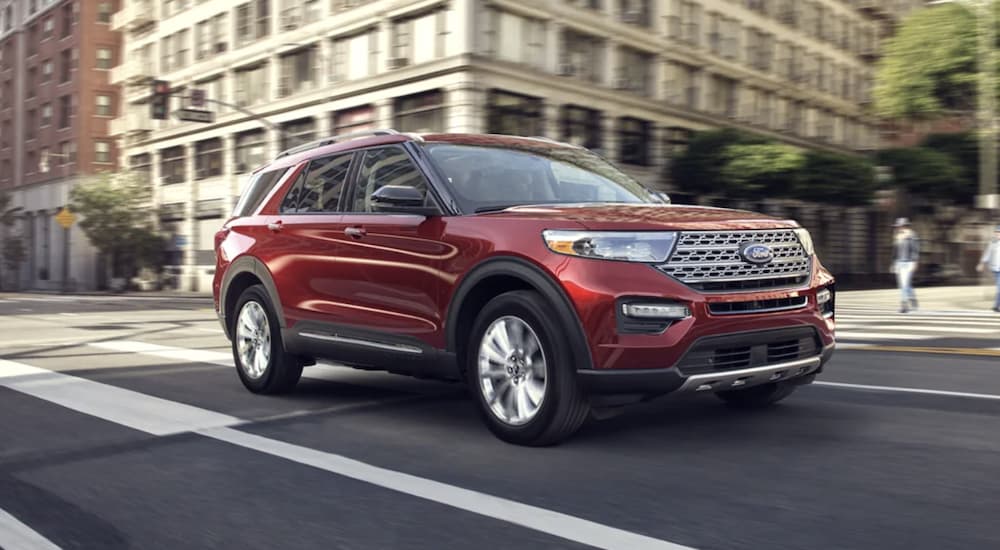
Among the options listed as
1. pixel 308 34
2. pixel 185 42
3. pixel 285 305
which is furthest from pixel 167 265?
pixel 285 305

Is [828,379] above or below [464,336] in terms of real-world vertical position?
below

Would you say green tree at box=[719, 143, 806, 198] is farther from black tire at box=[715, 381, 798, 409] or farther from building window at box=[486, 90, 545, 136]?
black tire at box=[715, 381, 798, 409]

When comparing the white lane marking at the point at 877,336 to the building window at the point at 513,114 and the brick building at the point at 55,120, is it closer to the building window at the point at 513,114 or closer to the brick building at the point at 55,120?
the building window at the point at 513,114

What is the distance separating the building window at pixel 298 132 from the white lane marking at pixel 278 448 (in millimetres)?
30072

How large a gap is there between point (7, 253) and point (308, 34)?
26307 mm

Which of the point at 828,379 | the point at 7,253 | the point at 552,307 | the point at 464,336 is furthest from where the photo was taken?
the point at 7,253

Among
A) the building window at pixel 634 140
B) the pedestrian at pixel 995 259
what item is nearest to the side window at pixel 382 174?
the pedestrian at pixel 995 259

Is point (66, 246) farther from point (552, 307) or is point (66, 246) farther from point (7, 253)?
point (552, 307)

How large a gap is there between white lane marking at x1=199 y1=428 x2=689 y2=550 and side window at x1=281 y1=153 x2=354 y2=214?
1791 mm

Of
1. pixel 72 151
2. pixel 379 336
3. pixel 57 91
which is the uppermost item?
pixel 57 91

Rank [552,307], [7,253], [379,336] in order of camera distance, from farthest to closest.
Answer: [7,253] → [379,336] → [552,307]

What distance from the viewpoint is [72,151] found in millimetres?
55500

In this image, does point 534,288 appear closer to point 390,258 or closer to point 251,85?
point 390,258

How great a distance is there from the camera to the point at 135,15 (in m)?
52.4
